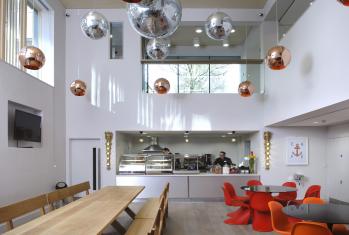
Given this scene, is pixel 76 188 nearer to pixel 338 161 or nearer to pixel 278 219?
pixel 278 219

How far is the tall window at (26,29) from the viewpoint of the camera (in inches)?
258

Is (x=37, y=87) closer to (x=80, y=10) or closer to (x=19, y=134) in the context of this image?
(x=19, y=134)

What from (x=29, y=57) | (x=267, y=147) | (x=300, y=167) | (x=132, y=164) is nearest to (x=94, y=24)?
(x=29, y=57)

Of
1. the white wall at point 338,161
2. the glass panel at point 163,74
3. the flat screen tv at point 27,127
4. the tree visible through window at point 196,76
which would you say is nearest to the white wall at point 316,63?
the tree visible through window at point 196,76

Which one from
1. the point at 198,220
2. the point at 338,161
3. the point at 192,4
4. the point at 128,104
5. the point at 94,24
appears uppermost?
→ the point at 192,4

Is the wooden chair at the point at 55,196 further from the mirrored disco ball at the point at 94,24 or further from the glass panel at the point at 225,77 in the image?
the glass panel at the point at 225,77

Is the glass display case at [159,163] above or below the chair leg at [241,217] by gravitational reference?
above

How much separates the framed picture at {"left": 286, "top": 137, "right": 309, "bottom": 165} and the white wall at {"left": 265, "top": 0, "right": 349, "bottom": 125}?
4.35 ft

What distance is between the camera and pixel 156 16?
278 centimetres

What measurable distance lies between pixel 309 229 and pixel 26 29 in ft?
21.7

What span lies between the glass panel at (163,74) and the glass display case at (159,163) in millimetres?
1852

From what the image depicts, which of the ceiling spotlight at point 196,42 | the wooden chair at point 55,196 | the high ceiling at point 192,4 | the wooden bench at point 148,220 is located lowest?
the wooden bench at point 148,220

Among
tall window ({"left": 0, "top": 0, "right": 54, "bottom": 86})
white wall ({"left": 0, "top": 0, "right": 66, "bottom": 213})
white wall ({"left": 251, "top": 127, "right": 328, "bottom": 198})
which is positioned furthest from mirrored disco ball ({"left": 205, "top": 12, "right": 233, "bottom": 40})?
white wall ({"left": 251, "top": 127, "right": 328, "bottom": 198})

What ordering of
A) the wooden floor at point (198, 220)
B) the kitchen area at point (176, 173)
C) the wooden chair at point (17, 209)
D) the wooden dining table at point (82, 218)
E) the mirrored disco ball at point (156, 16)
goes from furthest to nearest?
the kitchen area at point (176, 173), the wooden floor at point (198, 220), the wooden chair at point (17, 209), the wooden dining table at point (82, 218), the mirrored disco ball at point (156, 16)
